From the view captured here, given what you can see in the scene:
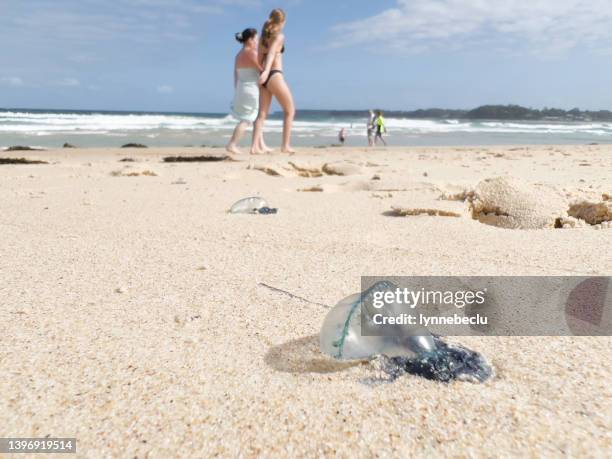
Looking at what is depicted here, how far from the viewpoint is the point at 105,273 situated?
1.61 meters

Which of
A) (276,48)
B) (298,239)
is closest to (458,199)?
(298,239)

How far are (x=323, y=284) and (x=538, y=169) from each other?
169 inches

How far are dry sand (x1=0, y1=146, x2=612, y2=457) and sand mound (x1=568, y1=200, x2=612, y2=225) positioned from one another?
95mm

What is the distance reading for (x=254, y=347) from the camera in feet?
3.73

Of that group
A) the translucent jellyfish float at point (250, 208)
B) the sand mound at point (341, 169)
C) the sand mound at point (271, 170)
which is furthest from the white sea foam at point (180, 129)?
the translucent jellyfish float at point (250, 208)

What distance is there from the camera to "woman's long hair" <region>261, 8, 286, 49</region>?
5.96 metres

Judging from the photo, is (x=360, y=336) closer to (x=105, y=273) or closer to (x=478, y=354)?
(x=478, y=354)

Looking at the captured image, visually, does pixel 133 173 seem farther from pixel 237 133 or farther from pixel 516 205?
pixel 516 205

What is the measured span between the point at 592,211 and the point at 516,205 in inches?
14.1

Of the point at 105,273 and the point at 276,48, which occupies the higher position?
the point at 276,48

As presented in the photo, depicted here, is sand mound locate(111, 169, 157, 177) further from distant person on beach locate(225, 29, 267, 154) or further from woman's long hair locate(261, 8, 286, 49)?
woman's long hair locate(261, 8, 286, 49)

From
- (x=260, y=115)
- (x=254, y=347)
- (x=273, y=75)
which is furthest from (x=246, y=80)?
(x=254, y=347)

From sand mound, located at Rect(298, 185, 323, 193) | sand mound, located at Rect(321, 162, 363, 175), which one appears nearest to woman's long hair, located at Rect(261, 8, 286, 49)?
sand mound, located at Rect(321, 162, 363, 175)

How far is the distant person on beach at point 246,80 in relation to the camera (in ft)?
20.4
